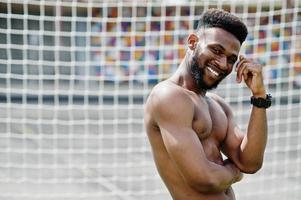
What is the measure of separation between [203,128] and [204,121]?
0.09ft

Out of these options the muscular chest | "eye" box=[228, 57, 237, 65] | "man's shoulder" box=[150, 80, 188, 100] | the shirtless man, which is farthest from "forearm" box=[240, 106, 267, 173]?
"man's shoulder" box=[150, 80, 188, 100]

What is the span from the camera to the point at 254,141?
2.48 m

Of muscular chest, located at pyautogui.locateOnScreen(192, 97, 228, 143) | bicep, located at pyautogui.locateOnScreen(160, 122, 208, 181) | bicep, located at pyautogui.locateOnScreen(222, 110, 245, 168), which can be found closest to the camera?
bicep, located at pyautogui.locateOnScreen(160, 122, 208, 181)

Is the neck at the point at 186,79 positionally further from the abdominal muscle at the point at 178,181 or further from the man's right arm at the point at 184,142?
the abdominal muscle at the point at 178,181

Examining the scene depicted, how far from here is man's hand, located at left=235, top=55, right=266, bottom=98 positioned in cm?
244

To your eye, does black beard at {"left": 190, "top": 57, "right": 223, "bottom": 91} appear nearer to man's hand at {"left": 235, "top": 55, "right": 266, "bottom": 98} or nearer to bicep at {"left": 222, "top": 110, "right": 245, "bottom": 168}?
man's hand at {"left": 235, "top": 55, "right": 266, "bottom": 98}

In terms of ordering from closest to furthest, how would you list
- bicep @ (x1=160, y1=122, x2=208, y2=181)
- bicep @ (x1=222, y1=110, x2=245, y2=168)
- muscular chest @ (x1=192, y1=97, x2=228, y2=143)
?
bicep @ (x1=160, y1=122, x2=208, y2=181) → muscular chest @ (x1=192, y1=97, x2=228, y2=143) → bicep @ (x1=222, y1=110, x2=245, y2=168)

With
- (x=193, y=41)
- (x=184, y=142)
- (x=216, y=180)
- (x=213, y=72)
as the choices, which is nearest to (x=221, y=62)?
(x=213, y=72)

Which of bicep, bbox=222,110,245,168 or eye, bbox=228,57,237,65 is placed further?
bicep, bbox=222,110,245,168

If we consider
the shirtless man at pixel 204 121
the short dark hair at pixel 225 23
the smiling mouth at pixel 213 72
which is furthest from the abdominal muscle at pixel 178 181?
the short dark hair at pixel 225 23

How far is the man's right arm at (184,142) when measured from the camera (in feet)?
7.40

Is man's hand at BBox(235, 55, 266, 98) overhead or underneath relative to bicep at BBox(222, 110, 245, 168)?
overhead

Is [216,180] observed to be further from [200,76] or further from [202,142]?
[200,76]

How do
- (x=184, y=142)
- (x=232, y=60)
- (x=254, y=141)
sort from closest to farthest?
(x=184, y=142) → (x=232, y=60) → (x=254, y=141)
